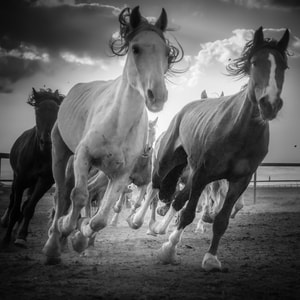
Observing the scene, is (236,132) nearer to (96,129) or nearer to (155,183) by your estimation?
(96,129)

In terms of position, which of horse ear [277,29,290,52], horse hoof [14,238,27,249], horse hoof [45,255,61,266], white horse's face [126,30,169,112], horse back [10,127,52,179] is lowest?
horse hoof [14,238,27,249]

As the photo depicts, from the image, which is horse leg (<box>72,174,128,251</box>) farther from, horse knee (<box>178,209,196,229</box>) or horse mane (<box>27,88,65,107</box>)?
horse mane (<box>27,88,65,107</box>)

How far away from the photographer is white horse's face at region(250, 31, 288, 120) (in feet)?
13.4

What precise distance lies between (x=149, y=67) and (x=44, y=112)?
298 cm

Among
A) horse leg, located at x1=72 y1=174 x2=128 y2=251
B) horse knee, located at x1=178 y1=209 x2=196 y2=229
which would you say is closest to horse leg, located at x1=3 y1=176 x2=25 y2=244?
horse leg, located at x1=72 y1=174 x2=128 y2=251

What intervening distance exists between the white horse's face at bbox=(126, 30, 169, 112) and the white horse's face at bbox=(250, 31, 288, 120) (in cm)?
104

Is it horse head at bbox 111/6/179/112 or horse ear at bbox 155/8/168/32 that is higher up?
horse ear at bbox 155/8/168/32

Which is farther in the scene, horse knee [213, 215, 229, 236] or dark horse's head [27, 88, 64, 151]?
dark horse's head [27, 88, 64, 151]

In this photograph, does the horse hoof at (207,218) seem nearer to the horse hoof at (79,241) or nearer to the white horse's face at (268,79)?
the white horse's face at (268,79)

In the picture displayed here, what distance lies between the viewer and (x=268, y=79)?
165 inches

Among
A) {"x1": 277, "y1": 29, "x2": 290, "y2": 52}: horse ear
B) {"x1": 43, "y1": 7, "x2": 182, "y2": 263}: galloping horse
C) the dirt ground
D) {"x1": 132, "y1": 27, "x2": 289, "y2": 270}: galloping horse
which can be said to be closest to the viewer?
the dirt ground

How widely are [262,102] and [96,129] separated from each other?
169cm

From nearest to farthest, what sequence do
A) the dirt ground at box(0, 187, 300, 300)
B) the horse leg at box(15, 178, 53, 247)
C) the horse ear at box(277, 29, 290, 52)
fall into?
1. the dirt ground at box(0, 187, 300, 300)
2. the horse ear at box(277, 29, 290, 52)
3. the horse leg at box(15, 178, 53, 247)

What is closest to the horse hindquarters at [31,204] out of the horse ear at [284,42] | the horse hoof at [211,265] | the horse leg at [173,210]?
the horse leg at [173,210]
